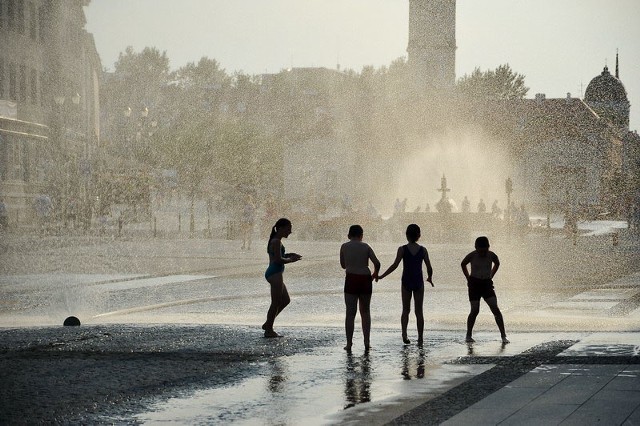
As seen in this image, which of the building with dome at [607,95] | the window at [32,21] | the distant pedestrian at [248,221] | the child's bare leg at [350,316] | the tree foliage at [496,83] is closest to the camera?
the child's bare leg at [350,316]

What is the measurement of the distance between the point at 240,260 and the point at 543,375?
21.8 meters

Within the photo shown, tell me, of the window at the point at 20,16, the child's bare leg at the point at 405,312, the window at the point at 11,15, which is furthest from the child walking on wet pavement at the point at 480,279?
the window at the point at 20,16

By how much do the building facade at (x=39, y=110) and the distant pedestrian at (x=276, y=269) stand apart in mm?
31988

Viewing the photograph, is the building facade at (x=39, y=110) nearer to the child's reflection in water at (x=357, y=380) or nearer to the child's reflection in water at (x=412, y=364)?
the child's reflection in water at (x=412, y=364)

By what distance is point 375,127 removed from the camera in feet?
376

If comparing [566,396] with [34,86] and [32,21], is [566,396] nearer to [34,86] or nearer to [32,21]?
[34,86]

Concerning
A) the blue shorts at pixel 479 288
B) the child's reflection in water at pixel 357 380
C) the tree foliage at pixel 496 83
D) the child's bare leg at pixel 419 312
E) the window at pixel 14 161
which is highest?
the tree foliage at pixel 496 83

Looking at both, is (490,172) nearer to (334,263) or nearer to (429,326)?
(334,263)

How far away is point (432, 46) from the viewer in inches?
4633

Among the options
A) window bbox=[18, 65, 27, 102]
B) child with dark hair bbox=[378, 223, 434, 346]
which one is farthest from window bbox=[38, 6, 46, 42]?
child with dark hair bbox=[378, 223, 434, 346]

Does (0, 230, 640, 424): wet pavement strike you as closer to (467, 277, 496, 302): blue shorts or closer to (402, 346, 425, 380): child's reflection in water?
(402, 346, 425, 380): child's reflection in water

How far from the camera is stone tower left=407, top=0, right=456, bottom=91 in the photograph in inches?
4616

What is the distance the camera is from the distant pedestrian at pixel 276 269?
1405cm

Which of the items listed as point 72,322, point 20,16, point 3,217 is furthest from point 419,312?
point 20,16
